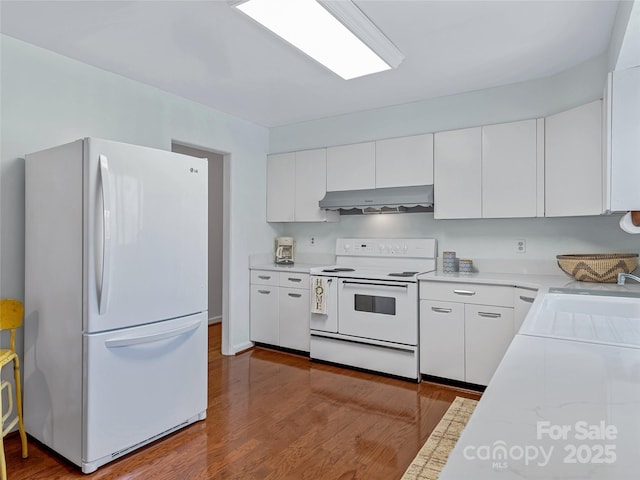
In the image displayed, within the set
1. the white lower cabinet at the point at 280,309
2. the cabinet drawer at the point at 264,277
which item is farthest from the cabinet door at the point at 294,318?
the cabinet drawer at the point at 264,277

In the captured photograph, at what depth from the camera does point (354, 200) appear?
3.79 metres

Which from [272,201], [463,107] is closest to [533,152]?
[463,107]

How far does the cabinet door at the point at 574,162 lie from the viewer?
2.63m

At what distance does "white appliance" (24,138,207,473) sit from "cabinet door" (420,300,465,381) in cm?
175

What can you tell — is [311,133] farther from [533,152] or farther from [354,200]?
[533,152]

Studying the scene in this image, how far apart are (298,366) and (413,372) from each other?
105cm

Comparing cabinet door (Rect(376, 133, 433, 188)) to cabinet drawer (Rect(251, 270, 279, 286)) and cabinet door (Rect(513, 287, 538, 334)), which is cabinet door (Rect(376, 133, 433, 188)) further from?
cabinet drawer (Rect(251, 270, 279, 286))

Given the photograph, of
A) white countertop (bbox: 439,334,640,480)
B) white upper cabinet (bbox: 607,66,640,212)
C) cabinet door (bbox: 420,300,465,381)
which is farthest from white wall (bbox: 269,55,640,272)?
white countertop (bbox: 439,334,640,480)

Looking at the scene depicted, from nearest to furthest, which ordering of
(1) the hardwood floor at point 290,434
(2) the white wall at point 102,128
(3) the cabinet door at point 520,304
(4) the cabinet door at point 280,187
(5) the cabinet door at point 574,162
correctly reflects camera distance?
(1) the hardwood floor at point 290,434, (2) the white wall at point 102,128, (5) the cabinet door at point 574,162, (3) the cabinet door at point 520,304, (4) the cabinet door at point 280,187

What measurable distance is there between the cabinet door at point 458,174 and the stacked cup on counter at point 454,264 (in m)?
0.37

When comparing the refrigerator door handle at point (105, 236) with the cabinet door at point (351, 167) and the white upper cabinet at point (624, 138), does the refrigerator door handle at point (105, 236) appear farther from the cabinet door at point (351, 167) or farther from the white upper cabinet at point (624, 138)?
the white upper cabinet at point (624, 138)

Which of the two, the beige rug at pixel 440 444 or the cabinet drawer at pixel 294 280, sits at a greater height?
the cabinet drawer at pixel 294 280

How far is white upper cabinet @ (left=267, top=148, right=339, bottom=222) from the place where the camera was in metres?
4.13

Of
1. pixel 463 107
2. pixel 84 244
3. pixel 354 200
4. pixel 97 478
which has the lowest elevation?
pixel 97 478
